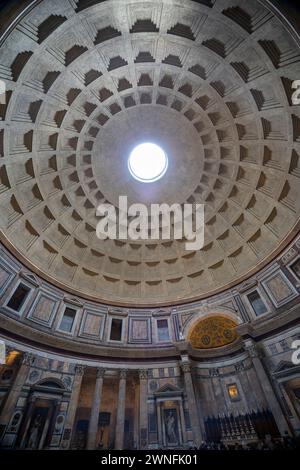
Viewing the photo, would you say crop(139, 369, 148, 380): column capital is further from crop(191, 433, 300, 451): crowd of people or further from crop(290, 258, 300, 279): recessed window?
crop(290, 258, 300, 279): recessed window

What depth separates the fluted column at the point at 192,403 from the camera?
13.9 m

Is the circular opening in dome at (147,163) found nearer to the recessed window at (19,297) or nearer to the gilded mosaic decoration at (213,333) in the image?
the recessed window at (19,297)

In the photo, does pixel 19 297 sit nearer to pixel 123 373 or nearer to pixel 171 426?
pixel 123 373

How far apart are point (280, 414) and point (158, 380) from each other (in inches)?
311

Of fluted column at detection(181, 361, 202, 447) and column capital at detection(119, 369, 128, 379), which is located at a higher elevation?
A: column capital at detection(119, 369, 128, 379)

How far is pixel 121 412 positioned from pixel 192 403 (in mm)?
4800

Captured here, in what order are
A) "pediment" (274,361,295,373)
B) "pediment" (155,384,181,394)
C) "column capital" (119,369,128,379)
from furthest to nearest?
"column capital" (119,369,128,379) < "pediment" (155,384,181,394) < "pediment" (274,361,295,373)

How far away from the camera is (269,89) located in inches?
587

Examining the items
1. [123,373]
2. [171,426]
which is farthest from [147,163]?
[171,426]

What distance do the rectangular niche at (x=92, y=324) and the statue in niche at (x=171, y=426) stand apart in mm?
7240

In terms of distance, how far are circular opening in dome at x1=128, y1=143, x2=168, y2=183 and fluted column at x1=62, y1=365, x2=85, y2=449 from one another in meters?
16.9

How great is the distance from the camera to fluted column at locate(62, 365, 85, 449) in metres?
13.4

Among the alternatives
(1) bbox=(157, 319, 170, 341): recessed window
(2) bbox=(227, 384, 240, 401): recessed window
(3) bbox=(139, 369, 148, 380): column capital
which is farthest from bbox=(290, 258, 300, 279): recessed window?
(3) bbox=(139, 369, 148, 380): column capital
